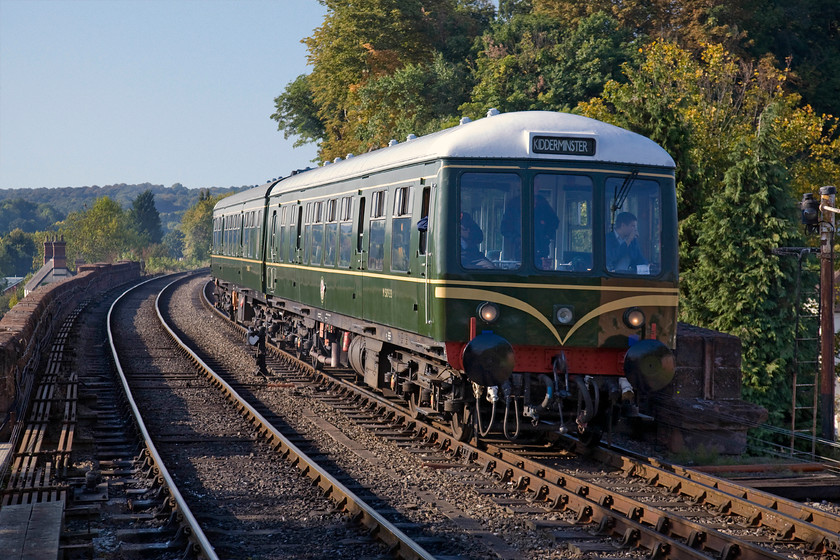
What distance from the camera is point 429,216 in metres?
10.3

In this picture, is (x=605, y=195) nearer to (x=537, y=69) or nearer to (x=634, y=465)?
(x=634, y=465)

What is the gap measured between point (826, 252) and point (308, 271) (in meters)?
8.24

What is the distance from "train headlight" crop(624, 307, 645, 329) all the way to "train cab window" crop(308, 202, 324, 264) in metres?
6.61

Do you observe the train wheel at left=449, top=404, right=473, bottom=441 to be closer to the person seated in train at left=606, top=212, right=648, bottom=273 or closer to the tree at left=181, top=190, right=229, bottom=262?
the person seated in train at left=606, top=212, right=648, bottom=273

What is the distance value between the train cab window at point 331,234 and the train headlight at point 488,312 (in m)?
5.08

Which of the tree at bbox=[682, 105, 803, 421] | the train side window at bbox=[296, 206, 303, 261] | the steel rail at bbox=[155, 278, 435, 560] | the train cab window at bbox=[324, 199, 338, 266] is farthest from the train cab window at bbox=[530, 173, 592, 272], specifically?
the tree at bbox=[682, 105, 803, 421]

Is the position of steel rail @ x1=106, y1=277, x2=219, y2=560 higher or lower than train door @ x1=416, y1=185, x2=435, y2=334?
lower

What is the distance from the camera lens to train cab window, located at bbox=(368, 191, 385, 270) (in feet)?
40.0

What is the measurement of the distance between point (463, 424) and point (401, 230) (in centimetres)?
237

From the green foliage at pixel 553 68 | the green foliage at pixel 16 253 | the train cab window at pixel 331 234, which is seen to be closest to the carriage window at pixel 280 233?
the train cab window at pixel 331 234

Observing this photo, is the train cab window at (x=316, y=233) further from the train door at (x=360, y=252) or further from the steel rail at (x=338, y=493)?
the steel rail at (x=338, y=493)

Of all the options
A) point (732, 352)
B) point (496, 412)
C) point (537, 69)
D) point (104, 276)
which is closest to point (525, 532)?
point (496, 412)

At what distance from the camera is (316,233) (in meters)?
15.9

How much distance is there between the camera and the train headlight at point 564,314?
32.4 feet
